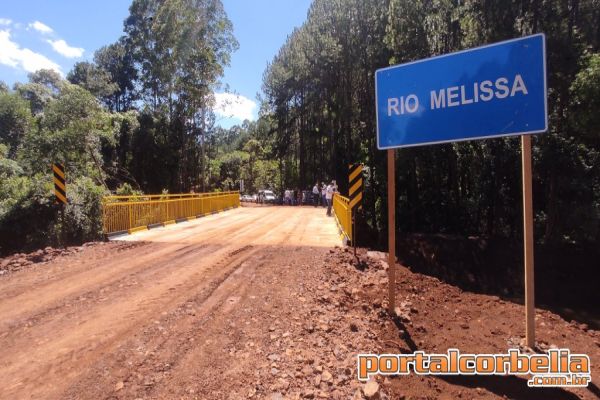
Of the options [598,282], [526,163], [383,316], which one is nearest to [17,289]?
[383,316]

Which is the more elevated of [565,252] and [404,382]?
[404,382]

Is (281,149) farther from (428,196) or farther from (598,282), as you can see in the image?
(598,282)

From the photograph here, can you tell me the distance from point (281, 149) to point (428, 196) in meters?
25.8

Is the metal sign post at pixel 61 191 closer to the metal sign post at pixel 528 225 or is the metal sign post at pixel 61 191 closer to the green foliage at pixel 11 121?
the metal sign post at pixel 528 225

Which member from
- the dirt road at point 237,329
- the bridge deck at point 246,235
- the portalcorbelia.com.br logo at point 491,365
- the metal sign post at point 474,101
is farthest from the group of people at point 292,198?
the portalcorbelia.com.br logo at point 491,365

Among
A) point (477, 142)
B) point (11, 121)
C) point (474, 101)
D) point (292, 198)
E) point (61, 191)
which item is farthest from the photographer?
point (292, 198)

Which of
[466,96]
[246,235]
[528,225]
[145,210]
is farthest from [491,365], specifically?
[145,210]

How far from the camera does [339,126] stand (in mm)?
36938

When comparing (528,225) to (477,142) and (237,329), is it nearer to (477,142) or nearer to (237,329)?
(237,329)

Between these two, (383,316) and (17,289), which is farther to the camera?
(17,289)

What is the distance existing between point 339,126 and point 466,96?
32.8 meters

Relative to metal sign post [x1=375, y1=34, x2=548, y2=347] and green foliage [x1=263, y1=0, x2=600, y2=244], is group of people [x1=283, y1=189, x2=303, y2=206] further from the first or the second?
metal sign post [x1=375, y1=34, x2=548, y2=347]

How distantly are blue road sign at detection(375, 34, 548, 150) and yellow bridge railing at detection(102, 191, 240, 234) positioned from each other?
9775 mm

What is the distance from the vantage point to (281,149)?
151ft
